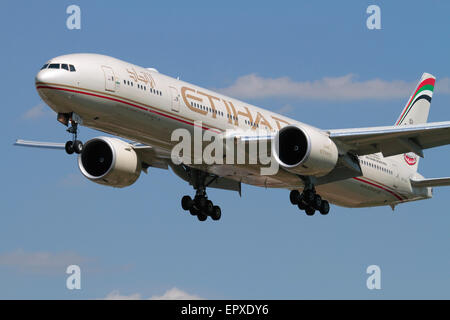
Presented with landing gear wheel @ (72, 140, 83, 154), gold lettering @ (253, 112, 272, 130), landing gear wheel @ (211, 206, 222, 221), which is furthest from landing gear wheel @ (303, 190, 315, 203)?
landing gear wheel @ (72, 140, 83, 154)

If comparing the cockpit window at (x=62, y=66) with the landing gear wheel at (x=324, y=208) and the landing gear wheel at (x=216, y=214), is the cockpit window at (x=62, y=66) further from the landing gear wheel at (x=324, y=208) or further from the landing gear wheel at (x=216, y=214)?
the landing gear wheel at (x=324, y=208)

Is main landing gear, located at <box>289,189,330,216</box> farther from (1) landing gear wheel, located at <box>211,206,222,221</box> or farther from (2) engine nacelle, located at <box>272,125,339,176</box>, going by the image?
(1) landing gear wheel, located at <box>211,206,222,221</box>

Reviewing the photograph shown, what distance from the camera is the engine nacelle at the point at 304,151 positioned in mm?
41219

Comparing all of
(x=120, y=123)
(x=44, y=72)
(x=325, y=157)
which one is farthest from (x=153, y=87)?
(x=325, y=157)

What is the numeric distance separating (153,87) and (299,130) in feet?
23.0

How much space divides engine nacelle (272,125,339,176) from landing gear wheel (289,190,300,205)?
3.59 meters

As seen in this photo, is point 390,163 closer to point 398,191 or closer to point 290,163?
point 398,191

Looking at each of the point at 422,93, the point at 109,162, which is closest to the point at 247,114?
the point at 109,162

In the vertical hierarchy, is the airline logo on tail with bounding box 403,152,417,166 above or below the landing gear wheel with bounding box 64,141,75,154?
above

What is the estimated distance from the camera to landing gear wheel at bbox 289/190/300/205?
45531 mm

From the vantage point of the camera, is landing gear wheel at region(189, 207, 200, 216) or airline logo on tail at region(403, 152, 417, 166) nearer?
landing gear wheel at region(189, 207, 200, 216)

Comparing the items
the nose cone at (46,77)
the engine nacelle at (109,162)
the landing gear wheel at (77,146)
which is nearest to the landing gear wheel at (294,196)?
→ the engine nacelle at (109,162)

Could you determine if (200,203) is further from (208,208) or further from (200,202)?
(208,208)

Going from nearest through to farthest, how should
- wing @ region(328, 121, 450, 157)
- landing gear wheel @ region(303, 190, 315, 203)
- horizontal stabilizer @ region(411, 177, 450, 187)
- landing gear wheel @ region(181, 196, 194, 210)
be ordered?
1. wing @ region(328, 121, 450, 157)
2. landing gear wheel @ region(303, 190, 315, 203)
3. landing gear wheel @ region(181, 196, 194, 210)
4. horizontal stabilizer @ region(411, 177, 450, 187)
